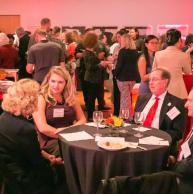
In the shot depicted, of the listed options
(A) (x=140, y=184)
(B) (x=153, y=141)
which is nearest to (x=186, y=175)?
(B) (x=153, y=141)

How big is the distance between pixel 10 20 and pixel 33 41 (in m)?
7.50

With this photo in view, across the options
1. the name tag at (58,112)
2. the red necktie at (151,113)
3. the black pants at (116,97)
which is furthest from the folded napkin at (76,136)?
the black pants at (116,97)

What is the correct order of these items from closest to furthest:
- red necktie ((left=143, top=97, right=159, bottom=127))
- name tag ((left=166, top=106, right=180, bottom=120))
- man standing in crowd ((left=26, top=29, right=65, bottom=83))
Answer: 1. name tag ((left=166, top=106, right=180, bottom=120))
2. red necktie ((left=143, top=97, right=159, bottom=127))
3. man standing in crowd ((left=26, top=29, right=65, bottom=83))

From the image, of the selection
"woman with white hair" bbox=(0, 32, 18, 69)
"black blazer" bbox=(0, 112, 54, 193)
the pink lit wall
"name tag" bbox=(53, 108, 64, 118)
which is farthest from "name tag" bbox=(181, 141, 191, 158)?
the pink lit wall

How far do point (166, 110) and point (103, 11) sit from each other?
9.37 metres

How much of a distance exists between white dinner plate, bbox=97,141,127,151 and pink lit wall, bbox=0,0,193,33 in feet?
31.5

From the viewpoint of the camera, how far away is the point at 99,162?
9.13ft

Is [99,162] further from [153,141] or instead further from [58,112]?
[58,112]

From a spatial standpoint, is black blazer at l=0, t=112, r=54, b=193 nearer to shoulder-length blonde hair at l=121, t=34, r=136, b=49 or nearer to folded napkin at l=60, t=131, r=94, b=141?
folded napkin at l=60, t=131, r=94, b=141

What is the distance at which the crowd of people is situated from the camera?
2.64 m

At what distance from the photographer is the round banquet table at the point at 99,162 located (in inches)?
108

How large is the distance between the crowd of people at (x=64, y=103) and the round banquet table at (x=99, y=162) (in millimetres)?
159

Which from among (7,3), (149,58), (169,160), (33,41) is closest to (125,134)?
(169,160)

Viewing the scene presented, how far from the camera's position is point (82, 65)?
6.34m
